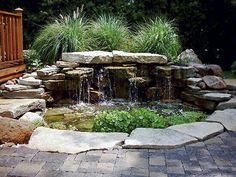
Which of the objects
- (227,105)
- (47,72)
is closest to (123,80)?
(47,72)

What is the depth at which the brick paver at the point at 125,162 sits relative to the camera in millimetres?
2500

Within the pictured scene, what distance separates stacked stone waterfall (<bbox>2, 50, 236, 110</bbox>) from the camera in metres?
5.41

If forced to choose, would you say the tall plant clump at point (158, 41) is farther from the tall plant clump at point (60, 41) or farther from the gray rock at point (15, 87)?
the gray rock at point (15, 87)

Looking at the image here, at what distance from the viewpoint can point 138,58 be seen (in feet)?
19.3

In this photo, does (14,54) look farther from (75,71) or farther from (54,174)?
(54,174)

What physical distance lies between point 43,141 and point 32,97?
7.03ft

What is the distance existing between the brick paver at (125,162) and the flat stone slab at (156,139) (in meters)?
0.06

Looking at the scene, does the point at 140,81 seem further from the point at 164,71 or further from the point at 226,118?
the point at 226,118

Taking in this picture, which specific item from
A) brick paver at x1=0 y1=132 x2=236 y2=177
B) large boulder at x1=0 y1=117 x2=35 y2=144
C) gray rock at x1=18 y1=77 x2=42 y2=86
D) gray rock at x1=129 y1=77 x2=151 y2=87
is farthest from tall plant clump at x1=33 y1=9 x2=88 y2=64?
brick paver at x1=0 y1=132 x2=236 y2=177

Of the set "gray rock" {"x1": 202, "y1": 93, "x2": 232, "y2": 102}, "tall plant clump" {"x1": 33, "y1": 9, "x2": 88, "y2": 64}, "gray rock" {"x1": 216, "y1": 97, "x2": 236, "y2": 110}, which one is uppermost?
"tall plant clump" {"x1": 33, "y1": 9, "x2": 88, "y2": 64}

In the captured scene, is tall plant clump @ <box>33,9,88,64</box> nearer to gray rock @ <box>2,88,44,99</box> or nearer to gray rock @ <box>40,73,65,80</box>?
gray rock @ <box>40,73,65,80</box>

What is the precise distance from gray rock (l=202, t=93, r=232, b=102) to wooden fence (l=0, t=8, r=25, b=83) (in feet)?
10.5

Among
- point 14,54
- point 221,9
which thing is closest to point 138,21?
point 221,9

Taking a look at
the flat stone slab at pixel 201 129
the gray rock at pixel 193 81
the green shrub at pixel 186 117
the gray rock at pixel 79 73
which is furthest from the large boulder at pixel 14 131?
the gray rock at pixel 193 81
